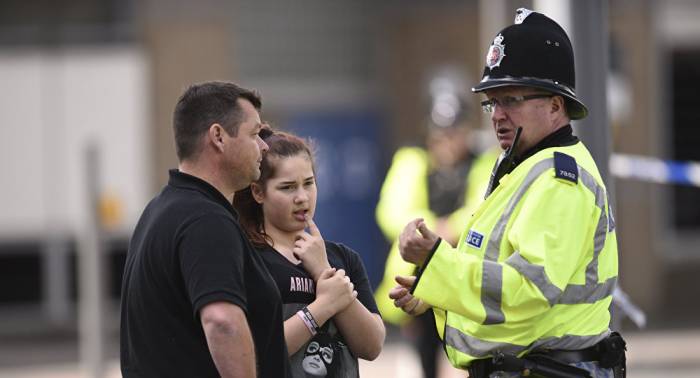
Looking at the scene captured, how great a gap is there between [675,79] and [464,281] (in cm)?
1346

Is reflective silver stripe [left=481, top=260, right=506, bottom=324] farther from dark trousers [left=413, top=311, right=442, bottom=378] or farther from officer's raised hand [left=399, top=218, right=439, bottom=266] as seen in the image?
dark trousers [left=413, top=311, right=442, bottom=378]

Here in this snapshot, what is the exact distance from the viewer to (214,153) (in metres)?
4.33

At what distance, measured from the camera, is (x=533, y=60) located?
174 inches

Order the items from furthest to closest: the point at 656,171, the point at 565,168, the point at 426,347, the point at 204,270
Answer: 1. the point at 426,347
2. the point at 656,171
3. the point at 565,168
4. the point at 204,270

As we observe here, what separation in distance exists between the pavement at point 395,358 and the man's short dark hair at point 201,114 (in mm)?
5858

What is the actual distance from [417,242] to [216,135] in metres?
0.69

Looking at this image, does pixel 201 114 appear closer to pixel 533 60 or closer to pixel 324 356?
pixel 324 356

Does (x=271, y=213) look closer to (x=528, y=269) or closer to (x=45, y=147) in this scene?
(x=528, y=269)

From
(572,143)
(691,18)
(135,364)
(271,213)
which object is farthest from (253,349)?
(691,18)

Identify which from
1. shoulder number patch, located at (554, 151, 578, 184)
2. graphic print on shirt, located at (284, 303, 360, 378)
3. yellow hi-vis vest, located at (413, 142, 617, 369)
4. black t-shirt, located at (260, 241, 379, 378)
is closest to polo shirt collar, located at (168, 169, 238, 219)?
black t-shirt, located at (260, 241, 379, 378)

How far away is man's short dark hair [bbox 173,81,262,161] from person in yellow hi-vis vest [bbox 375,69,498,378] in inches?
161

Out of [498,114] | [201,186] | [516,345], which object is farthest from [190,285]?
[498,114]

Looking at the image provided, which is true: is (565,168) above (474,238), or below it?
above

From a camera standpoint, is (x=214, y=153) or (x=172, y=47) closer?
(x=214, y=153)
